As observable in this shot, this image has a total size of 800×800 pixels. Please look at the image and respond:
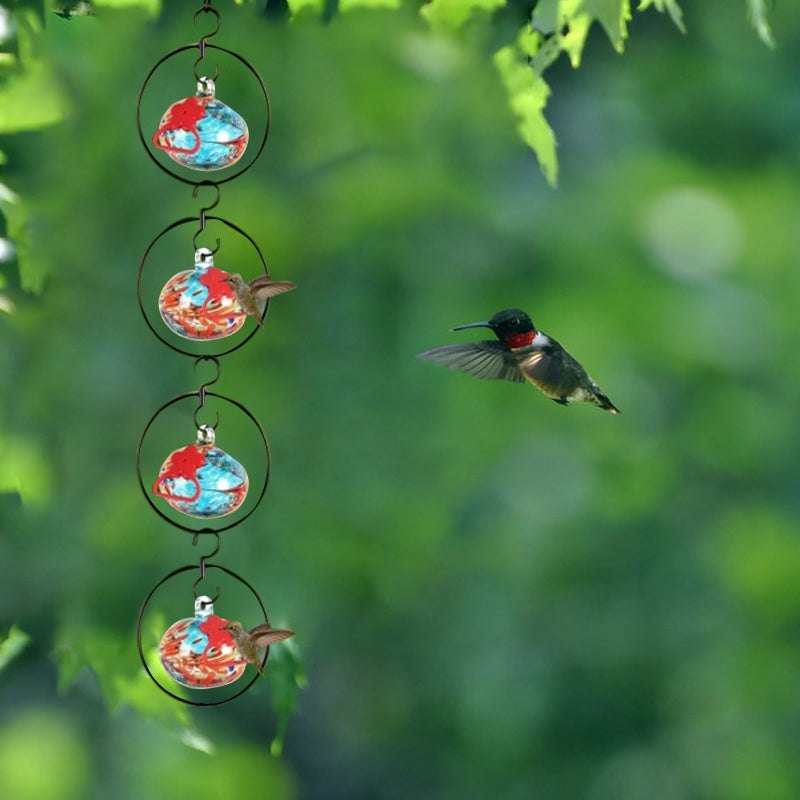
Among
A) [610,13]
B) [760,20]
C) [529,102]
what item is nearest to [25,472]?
[529,102]

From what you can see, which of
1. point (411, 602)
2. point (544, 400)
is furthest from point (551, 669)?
point (544, 400)

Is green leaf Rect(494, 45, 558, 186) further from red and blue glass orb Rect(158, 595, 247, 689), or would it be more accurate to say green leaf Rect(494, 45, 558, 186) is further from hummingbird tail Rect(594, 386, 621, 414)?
red and blue glass orb Rect(158, 595, 247, 689)

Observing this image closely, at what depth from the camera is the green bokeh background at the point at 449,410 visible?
131 centimetres

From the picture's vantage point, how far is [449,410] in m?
1.32

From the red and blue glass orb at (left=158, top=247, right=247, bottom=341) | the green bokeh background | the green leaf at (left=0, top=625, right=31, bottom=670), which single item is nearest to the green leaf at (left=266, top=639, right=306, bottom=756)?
the green bokeh background

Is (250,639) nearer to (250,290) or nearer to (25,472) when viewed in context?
(250,290)

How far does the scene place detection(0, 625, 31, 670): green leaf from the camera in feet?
4.36

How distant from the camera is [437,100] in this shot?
4.31ft

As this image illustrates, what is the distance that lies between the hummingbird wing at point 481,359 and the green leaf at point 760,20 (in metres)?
0.46

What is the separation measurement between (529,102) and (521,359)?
34cm

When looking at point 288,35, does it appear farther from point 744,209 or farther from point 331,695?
point 331,695

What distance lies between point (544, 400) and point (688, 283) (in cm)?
23

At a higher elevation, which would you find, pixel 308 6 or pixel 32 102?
pixel 308 6

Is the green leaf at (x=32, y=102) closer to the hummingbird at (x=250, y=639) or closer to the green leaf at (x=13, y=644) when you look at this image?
the green leaf at (x=13, y=644)
